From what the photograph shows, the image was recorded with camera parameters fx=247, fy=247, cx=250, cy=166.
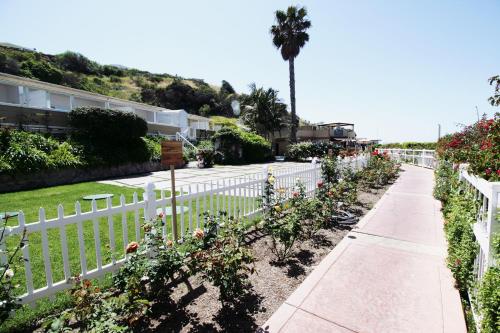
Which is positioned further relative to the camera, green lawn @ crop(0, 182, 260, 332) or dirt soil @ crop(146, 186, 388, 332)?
green lawn @ crop(0, 182, 260, 332)

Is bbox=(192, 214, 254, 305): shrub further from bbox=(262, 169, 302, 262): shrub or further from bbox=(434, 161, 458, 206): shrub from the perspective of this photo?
bbox=(434, 161, 458, 206): shrub

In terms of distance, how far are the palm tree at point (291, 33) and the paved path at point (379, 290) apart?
23397mm

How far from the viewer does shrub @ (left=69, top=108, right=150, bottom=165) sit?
13250mm

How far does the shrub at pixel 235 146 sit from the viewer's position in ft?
72.2

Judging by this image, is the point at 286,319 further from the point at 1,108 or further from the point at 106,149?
the point at 1,108

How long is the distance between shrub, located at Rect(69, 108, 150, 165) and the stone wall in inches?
17.2

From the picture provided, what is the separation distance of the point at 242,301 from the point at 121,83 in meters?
64.2

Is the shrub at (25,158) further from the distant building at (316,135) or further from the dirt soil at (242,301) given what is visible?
the distant building at (316,135)

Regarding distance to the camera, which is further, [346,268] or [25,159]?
[25,159]

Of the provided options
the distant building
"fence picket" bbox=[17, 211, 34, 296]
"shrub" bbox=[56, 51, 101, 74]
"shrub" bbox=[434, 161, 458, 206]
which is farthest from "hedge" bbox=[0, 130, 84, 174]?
"shrub" bbox=[56, 51, 101, 74]

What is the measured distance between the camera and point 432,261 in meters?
3.98

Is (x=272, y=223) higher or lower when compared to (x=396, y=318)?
higher

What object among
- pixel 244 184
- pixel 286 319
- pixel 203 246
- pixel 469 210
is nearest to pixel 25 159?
pixel 244 184

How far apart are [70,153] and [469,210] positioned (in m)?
14.5
